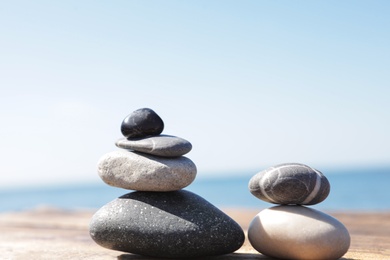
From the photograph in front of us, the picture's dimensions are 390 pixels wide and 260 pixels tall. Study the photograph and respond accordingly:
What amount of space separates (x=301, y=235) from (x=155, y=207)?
135 centimetres

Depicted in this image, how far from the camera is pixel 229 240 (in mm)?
4508

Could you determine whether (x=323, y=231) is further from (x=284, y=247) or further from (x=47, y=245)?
(x=47, y=245)

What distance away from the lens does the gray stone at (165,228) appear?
4.38 m

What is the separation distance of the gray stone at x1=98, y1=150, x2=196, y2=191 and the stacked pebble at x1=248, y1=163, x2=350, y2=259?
0.70 metres

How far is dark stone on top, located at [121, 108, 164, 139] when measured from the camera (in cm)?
470

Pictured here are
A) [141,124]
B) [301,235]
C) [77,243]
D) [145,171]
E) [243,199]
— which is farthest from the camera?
[243,199]

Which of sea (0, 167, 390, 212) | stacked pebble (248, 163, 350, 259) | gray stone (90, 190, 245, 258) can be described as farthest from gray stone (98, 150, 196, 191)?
sea (0, 167, 390, 212)

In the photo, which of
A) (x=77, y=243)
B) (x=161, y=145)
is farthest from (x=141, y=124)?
(x=77, y=243)

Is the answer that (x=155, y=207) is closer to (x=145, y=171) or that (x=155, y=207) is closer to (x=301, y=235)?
(x=145, y=171)

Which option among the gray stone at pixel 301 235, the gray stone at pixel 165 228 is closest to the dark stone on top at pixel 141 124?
the gray stone at pixel 165 228

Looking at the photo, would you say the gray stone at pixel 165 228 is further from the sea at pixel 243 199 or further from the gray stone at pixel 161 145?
the sea at pixel 243 199

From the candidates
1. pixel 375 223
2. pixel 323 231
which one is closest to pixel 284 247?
pixel 323 231

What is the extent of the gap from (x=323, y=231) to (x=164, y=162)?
5.10 feet

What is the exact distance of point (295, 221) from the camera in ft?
14.2
